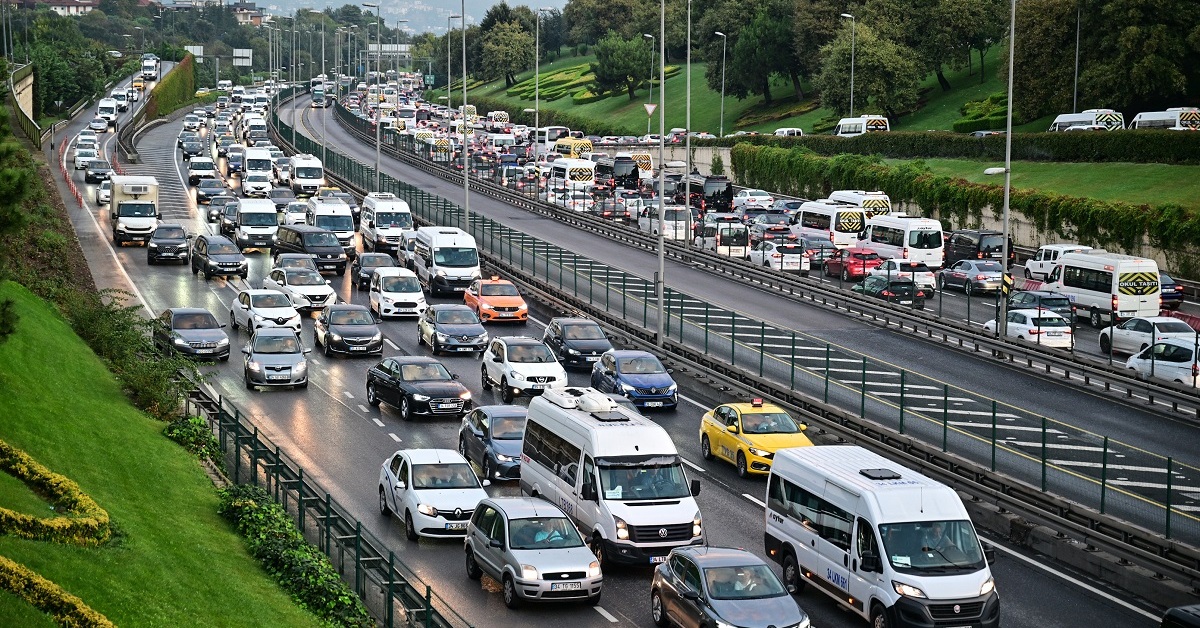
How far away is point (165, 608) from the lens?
17953 millimetres

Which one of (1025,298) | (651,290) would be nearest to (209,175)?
(651,290)

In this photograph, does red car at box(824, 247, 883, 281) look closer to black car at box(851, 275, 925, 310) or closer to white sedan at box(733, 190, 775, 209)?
black car at box(851, 275, 925, 310)

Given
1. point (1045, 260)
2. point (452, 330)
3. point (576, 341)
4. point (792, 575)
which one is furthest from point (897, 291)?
point (792, 575)

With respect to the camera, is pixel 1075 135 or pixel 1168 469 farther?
pixel 1075 135

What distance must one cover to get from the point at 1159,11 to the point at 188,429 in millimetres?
70576

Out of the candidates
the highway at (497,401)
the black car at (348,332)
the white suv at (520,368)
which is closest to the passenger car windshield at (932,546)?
the highway at (497,401)

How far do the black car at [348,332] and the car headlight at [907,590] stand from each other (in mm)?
24966

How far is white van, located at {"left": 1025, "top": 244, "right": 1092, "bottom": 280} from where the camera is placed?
5738 cm

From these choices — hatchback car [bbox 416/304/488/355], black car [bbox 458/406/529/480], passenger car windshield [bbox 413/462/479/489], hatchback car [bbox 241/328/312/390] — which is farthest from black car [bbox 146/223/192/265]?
passenger car windshield [bbox 413/462/479/489]

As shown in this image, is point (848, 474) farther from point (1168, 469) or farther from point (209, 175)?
point (209, 175)

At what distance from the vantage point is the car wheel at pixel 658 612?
20891 millimetres

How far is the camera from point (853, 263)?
58.7 m

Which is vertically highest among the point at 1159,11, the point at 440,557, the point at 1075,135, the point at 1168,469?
the point at 1159,11

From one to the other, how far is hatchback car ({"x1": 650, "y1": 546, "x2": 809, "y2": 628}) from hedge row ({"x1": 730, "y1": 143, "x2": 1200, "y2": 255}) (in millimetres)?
45666
